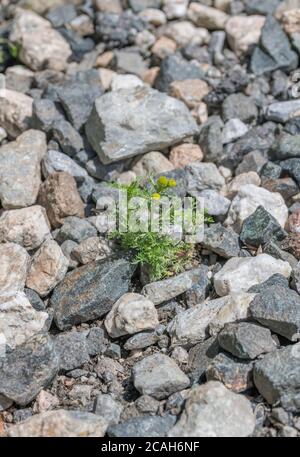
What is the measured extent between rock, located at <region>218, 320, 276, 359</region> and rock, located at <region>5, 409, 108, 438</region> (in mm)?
891

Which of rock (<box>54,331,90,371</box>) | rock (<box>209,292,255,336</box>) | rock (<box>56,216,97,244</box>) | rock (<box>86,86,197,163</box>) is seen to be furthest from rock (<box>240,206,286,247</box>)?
rock (<box>54,331,90,371</box>)

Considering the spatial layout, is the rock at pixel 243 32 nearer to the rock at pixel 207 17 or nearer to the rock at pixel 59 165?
the rock at pixel 207 17

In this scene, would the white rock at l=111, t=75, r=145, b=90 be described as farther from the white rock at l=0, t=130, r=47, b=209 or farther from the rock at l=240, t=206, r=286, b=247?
the rock at l=240, t=206, r=286, b=247

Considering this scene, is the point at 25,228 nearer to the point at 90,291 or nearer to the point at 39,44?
the point at 90,291

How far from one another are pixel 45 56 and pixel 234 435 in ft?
13.8

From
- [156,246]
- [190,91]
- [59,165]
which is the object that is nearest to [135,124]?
[59,165]

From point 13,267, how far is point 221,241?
5.04 feet

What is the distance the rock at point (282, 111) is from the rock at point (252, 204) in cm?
93

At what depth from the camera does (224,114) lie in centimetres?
614

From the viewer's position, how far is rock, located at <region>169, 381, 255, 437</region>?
396 centimetres

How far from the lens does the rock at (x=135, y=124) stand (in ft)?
18.6

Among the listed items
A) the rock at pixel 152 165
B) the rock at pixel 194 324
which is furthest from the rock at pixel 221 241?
the rock at pixel 152 165

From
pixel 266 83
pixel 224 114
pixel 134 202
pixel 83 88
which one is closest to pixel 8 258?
pixel 134 202

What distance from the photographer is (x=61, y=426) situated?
4.06m
